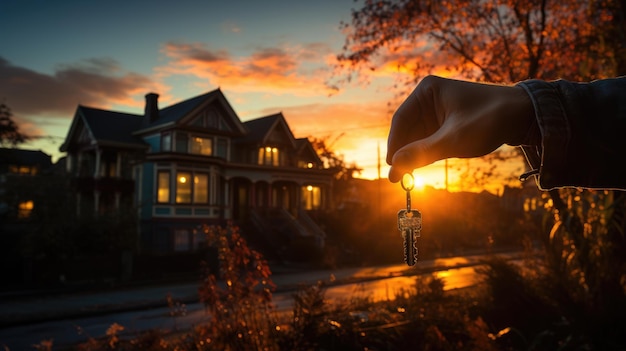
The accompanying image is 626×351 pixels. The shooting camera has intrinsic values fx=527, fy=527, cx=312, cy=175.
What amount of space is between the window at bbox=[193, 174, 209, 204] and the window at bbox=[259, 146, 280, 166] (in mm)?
5905

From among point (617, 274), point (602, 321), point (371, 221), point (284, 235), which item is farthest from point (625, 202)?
point (371, 221)

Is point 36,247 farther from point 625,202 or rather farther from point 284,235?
point 625,202

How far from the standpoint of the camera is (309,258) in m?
31.2

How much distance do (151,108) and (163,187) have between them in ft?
22.3

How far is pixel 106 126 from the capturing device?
36.2 m

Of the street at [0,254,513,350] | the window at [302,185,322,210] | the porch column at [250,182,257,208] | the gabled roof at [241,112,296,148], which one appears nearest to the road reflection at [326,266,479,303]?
the street at [0,254,513,350]

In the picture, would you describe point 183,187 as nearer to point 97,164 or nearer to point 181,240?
point 181,240

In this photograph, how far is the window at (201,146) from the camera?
114 ft

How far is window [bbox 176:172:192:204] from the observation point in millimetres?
33594

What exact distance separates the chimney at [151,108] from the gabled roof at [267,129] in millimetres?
6523

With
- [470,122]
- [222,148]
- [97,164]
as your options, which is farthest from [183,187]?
[470,122]

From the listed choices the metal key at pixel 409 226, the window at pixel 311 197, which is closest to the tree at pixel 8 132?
the window at pixel 311 197

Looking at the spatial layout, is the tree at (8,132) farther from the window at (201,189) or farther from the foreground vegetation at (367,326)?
the foreground vegetation at (367,326)

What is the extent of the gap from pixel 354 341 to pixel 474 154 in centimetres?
463
